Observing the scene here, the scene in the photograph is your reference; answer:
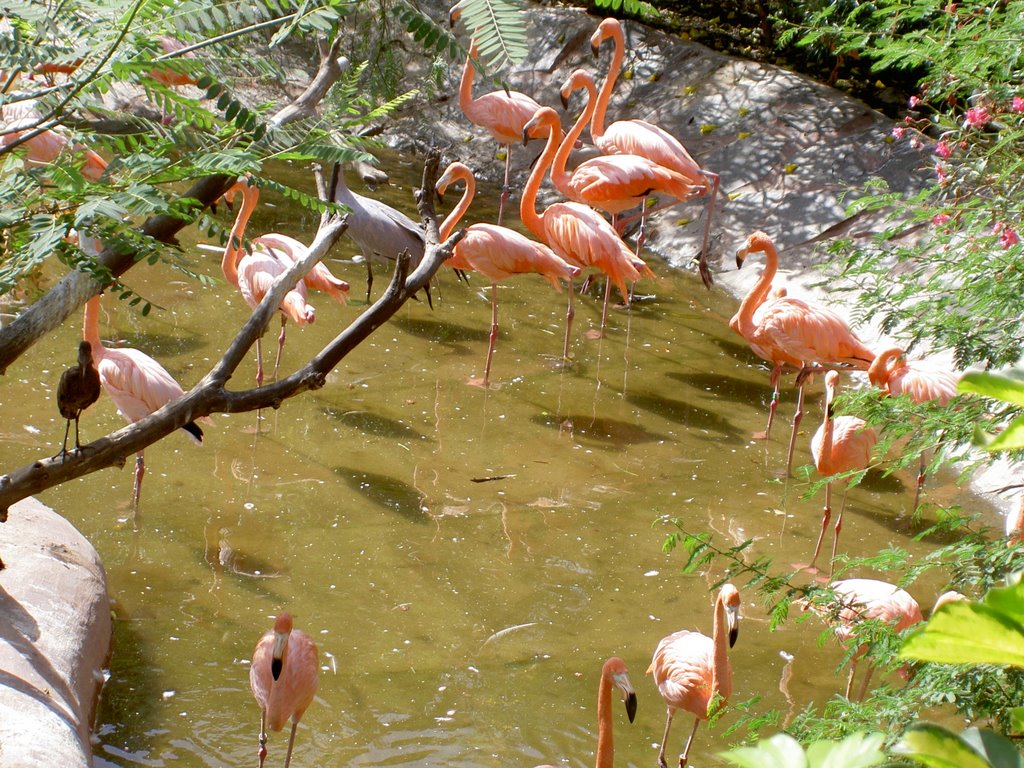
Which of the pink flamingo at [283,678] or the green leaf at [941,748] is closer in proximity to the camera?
the green leaf at [941,748]

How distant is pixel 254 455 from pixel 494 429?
137 cm

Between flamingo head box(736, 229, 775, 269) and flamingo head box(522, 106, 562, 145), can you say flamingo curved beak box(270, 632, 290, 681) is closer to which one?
flamingo head box(736, 229, 775, 269)

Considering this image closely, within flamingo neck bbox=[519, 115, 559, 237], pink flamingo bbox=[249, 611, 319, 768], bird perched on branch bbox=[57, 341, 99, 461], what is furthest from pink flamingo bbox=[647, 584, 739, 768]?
flamingo neck bbox=[519, 115, 559, 237]

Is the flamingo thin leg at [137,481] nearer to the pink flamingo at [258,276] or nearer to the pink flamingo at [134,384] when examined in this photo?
the pink flamingo at [134,384]

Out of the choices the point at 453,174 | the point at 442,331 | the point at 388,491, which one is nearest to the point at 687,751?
the point at 388,491

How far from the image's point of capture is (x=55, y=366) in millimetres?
5863

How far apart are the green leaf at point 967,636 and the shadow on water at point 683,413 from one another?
5850 millimetres

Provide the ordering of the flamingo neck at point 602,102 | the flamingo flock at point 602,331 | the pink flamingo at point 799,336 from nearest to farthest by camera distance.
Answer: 1. the flamingo flock at point 602,331
2. the pink flamingo at point 799,336
3. the flamingo neck at point 602,102

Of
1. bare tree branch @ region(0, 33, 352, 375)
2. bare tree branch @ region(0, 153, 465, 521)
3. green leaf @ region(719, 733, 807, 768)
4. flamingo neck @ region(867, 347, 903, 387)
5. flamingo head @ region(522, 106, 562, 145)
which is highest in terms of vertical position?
green leaf @ region(719, 733, 807, 768)

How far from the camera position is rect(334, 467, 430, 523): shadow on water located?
5.21m

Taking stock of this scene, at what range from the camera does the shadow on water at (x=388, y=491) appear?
5.21 meters

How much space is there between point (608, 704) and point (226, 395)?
5.88 feet

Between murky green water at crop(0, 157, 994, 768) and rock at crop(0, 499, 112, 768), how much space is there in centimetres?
27

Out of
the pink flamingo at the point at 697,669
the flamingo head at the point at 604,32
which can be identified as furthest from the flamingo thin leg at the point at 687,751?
the flamingo head at the point at 604,32
